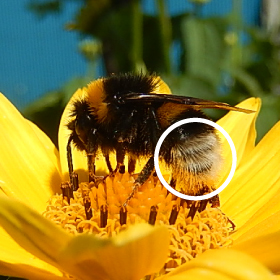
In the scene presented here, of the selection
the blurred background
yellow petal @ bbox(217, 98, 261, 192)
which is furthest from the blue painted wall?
yellow petal @ bbox(217, 98, 261, 192)

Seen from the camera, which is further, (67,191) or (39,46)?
(39,46)

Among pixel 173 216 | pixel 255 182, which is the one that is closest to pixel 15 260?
pixel 173 216

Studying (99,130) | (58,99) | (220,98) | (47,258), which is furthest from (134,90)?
(58,99)

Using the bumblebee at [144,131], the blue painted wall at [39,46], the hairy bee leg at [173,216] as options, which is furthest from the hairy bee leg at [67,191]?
the blue painted wall at [39,46]

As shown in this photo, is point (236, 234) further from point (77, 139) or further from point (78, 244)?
point (78, 244)

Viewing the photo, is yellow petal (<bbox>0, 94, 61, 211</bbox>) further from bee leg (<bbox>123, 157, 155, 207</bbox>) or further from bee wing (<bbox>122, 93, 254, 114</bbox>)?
bee wing (<bbox>122, 93, 254, 114</bbox>)

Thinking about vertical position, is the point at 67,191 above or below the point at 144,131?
below

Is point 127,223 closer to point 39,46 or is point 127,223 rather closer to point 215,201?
point 215,201
